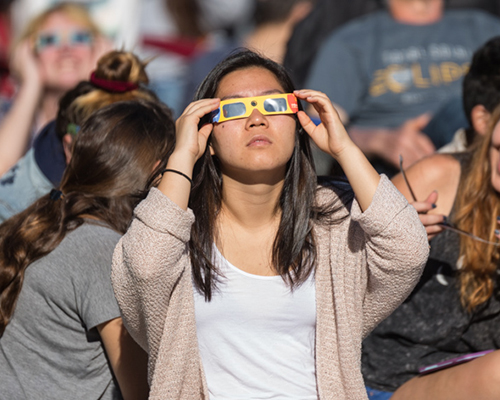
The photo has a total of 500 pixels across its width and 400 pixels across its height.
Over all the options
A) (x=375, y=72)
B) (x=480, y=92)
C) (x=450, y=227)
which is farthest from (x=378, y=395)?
(x=375, y=72)

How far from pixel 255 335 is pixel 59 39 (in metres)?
2.80

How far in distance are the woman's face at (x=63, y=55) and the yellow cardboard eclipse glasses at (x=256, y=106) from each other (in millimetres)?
2357

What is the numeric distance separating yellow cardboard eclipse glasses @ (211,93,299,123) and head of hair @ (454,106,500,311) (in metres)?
0.91

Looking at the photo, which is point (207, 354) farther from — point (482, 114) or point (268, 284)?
point (482, 114)

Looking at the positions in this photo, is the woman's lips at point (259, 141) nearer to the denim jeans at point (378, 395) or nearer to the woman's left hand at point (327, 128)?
the woman's left hand at point (327, 128)

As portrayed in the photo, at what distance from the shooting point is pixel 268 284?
7.10 ft

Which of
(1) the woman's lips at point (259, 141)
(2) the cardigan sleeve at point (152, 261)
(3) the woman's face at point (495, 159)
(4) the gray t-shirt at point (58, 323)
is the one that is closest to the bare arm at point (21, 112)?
(4) the gray t-shirt at point (58, 323)

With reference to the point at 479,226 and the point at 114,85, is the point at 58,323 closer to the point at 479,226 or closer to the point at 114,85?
the point at 114,85

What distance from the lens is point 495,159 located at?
259cm

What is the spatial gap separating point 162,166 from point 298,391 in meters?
0.86

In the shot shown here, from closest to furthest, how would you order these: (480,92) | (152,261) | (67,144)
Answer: (152,261) → (67,144) → (480,92)

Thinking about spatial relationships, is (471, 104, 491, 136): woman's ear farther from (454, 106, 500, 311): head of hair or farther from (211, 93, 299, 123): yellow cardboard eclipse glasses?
(211, 93, 299, 123): yellow cardboard eclipse glasses

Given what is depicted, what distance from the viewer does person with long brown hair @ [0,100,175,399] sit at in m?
2.30

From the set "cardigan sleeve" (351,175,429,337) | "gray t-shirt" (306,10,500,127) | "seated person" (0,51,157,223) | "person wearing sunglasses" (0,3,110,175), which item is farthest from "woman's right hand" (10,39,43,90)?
"cardigan sleeve" (351,175,429,337)
